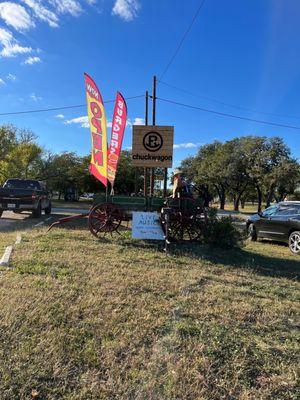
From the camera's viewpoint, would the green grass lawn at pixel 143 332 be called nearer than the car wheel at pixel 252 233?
Yes

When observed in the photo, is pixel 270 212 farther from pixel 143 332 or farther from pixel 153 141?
pixel 143 332

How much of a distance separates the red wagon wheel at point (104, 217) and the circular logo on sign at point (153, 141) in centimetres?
257

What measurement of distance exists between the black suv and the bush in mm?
2375

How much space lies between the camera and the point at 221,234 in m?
8.96

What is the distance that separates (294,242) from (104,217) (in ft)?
17.2

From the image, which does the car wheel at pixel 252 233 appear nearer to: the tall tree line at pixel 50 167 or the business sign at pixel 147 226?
the business sign at pixel 147 226

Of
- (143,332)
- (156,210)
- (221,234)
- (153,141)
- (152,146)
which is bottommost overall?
(143,332)

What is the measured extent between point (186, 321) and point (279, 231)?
27.5 feet

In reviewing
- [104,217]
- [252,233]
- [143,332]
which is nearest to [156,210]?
[104,217]

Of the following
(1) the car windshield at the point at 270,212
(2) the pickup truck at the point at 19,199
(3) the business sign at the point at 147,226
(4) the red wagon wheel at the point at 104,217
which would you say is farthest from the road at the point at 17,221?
(1) the car windshield at the point at 270,212

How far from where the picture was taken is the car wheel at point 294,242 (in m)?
10.5

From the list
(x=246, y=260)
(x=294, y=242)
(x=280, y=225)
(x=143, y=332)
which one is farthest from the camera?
(x=280, y=225)

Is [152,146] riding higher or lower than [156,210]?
higher

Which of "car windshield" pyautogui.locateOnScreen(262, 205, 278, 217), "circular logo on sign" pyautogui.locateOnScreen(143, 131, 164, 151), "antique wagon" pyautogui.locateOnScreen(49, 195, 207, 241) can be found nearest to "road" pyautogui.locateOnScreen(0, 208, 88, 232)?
"antique wagon" pyautogui.locateOnScreen(49, 195, 207, 241)
